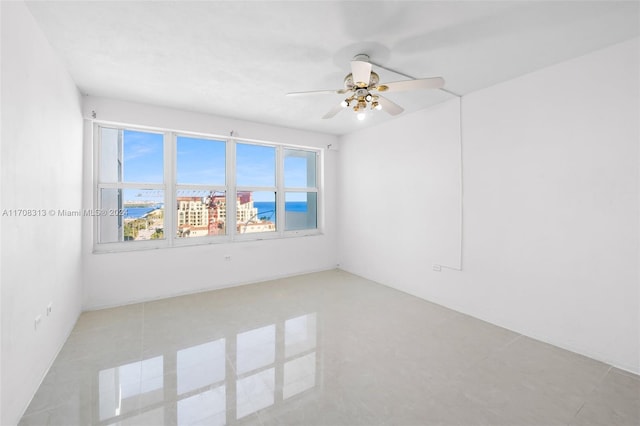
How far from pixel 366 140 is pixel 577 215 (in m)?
3.13

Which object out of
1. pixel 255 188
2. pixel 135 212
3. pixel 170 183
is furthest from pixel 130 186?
pixel 255 188

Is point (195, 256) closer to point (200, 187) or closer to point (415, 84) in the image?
point (200, 187)

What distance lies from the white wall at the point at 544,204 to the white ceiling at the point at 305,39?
1.15 feet

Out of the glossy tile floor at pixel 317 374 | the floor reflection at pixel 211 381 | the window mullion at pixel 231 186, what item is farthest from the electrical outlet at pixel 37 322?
the window mullion at pixel 231 186

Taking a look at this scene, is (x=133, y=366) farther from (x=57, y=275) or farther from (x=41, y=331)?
(x=57, y=275)

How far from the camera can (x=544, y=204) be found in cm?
272

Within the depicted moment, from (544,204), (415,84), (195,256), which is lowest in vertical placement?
(195,256)

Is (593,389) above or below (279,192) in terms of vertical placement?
below

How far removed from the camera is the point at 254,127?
454 cm

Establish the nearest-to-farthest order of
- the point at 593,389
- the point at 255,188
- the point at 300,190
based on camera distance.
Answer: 1. the point at 593,389
2. the point at 255,188
3. the point at 300,190

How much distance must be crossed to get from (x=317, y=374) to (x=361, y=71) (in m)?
2.43

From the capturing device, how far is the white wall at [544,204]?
2.27 m

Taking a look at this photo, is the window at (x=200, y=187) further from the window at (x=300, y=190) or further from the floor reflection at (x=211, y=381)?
the floor reflection at (x=211, y=381)

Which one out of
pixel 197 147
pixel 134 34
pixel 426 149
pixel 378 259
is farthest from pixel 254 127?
pixel 378 259
